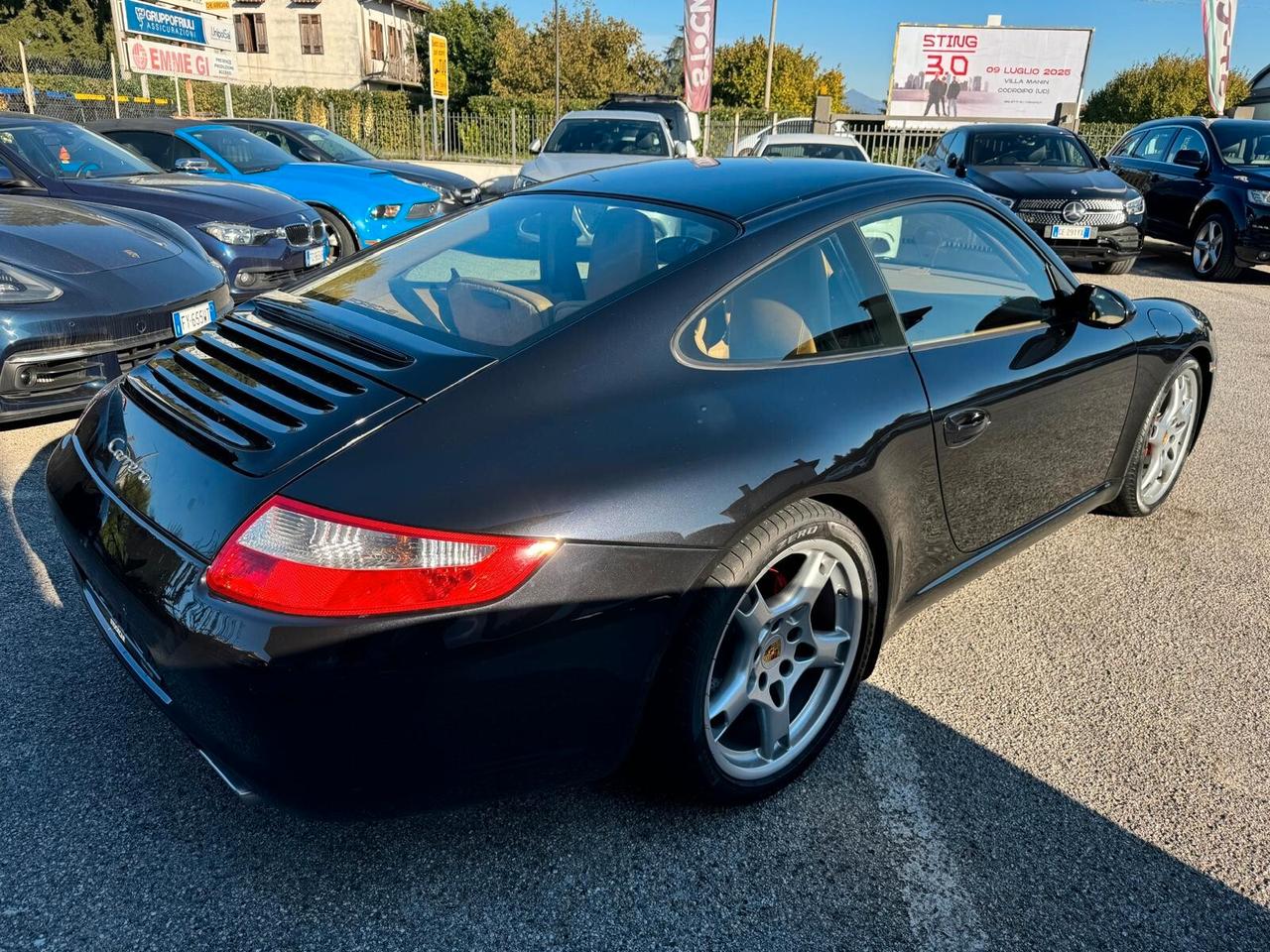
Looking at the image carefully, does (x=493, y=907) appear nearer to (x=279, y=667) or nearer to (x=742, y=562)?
(x=279, y=667)

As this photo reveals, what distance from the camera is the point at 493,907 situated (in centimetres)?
188

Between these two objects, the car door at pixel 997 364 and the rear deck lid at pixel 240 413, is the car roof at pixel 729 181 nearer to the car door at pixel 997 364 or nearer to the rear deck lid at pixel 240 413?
the car door at pixel 997 364

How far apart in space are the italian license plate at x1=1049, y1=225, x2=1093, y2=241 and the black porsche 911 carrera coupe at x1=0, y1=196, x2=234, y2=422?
26.3ft

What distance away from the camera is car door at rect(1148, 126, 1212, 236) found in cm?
1035

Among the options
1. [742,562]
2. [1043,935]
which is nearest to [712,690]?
[742,562]

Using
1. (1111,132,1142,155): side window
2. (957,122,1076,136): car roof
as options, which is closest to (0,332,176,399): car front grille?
(957,122,1076,136): car roof

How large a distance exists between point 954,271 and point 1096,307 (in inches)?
19.9

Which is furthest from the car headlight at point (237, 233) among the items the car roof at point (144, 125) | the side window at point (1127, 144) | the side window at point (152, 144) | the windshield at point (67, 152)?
the side window at point (1127, 144)

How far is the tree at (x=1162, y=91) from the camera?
47500 millimetres

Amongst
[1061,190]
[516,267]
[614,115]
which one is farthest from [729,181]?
[614,115]

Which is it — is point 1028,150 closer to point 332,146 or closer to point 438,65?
point 332,146

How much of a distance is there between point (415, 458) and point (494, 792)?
68 cm

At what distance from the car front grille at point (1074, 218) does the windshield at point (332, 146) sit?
24.0ft

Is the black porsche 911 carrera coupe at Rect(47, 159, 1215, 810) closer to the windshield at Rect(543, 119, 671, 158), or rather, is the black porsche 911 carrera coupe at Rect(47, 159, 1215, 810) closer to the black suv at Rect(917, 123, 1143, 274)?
the black suv at Rect(917, 123, 1143, 274)
